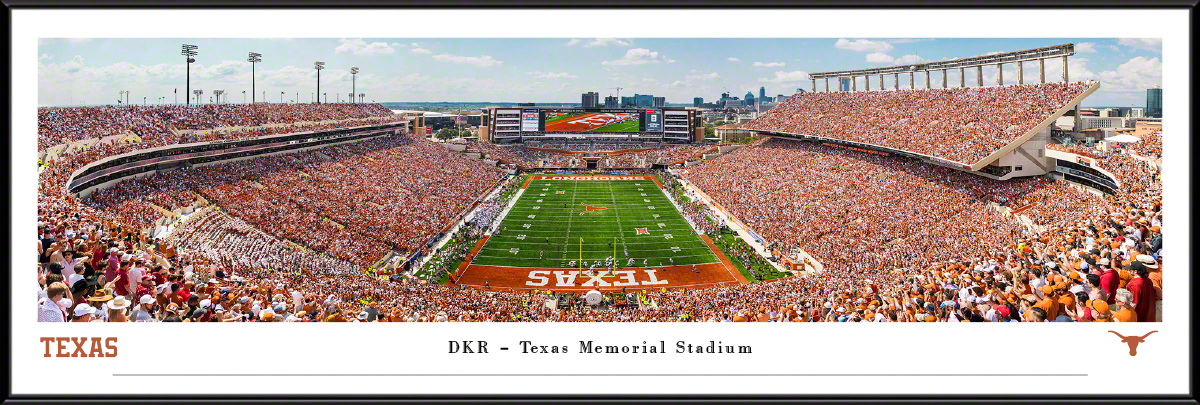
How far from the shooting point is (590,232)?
82.1 feet

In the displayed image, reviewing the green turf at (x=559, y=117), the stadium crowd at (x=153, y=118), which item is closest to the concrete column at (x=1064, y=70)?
the stadium crowd at (x=153, y=118)

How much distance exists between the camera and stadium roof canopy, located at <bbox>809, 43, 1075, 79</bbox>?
964 inches

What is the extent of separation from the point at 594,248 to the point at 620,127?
119 ft

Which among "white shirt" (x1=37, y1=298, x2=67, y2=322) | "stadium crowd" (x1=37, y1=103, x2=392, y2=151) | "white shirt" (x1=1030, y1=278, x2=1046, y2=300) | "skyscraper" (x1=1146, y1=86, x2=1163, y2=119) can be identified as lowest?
"white shirt" (x1=1030, y1=278, x2=1046, y2=300)

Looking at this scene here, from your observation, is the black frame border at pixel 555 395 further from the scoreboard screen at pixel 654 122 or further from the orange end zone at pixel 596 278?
the scoreboard screen at pixel 654 122

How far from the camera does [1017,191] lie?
1984 centimetres

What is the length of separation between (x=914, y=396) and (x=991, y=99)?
93.2ft

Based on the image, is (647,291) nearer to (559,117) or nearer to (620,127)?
(620,127)

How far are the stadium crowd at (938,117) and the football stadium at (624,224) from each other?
0.16m

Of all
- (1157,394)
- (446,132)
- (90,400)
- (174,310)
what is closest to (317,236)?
(174,310)

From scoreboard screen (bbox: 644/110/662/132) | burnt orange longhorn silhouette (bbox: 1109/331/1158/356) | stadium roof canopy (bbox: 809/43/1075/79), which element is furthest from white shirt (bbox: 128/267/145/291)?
scoreboard screen (bbox: 644/110/662/132)

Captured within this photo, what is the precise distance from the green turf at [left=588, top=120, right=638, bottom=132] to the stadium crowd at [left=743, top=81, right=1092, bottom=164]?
1716 centimetres

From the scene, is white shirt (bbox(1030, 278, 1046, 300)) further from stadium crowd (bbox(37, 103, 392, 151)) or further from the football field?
stadium crowd (bbox(37, 103, 392, 151))

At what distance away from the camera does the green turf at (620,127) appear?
56.7 m
